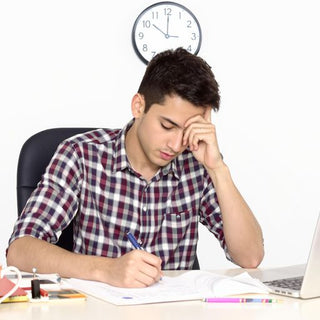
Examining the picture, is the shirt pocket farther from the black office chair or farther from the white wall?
the white wall

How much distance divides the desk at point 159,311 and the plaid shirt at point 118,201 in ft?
2.16

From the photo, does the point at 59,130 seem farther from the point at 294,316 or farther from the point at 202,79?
the point at 294,316

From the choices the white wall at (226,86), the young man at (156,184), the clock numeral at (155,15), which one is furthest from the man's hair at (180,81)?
the clock numeral at (155,15)

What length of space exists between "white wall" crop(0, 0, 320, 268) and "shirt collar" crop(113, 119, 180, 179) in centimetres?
139

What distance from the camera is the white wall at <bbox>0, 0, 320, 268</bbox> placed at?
11.0 ft

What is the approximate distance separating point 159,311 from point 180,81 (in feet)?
2.79

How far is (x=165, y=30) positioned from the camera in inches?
141

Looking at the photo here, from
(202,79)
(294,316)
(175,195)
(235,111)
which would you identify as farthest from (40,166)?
(235,111)

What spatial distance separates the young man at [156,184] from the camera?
1.90 m

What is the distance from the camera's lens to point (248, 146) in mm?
3660

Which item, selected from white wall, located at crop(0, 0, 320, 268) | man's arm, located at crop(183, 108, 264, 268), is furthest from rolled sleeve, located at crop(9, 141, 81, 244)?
white wall, located at crop(0, 0, 320, 268)

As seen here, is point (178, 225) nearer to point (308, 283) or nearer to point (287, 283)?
point (287, 283)

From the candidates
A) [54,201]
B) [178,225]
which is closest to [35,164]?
[54,201]

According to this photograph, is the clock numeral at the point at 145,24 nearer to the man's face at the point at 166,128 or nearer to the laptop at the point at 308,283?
the man's face at the point at 166,128
